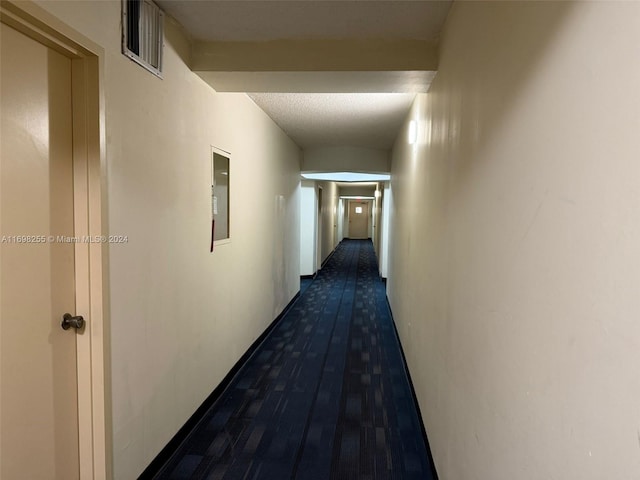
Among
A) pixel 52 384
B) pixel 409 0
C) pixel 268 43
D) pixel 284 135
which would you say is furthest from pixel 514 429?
pixel 284 135

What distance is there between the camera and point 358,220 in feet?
74.9

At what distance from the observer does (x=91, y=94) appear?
5.21ft

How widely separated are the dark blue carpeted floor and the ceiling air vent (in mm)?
2276

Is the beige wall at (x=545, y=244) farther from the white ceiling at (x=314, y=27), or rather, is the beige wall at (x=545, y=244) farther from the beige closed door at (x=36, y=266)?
the beige closed door at (x=36, y=266)

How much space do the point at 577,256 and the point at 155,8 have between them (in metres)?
2.23

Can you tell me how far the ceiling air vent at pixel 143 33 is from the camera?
1.76 metres

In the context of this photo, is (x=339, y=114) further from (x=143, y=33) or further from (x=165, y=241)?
(x=165, y=241)

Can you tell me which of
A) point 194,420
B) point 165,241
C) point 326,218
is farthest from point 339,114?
point 326,218

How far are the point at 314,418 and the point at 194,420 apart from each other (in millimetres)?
858

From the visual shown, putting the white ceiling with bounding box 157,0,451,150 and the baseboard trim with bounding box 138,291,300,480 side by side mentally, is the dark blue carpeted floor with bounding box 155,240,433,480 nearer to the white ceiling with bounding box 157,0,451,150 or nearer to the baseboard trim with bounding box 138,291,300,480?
the baseboard trim with bounding box 138,291,300,480

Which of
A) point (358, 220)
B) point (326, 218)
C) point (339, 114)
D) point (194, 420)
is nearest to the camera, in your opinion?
point (194, 420)

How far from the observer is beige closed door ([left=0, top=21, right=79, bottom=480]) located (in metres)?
1.32

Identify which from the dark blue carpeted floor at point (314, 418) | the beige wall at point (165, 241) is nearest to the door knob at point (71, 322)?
the beige wall at point (165, 241)

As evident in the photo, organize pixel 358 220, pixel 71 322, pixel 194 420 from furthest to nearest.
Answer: pixel 358 220, pixel 194 420, pixel 71 322
